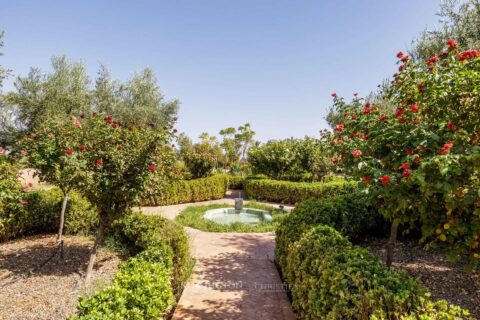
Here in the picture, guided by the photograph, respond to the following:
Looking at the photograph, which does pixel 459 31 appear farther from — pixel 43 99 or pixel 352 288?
pixel 43 99

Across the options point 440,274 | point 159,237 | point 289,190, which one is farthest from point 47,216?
point 289,190

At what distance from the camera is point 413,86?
4371mm

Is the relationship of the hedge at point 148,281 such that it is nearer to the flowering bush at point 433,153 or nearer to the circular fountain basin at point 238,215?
the flowering bush at point 433,153

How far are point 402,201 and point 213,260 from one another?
5797 millimetres

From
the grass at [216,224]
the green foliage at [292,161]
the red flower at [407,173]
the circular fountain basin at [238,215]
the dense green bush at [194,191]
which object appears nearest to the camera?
the red flower at [407,173]

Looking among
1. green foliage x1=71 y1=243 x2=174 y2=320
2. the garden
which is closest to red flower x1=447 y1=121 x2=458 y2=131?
the garden

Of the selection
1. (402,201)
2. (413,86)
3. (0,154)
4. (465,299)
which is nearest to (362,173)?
(402,201)

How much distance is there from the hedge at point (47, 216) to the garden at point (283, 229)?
0.04m

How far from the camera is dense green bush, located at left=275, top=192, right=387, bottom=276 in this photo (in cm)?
610

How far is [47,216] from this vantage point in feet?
29.6

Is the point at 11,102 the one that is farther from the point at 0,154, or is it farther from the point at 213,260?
the point at 213,260

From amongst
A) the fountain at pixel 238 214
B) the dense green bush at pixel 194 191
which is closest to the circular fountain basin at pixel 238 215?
the fountain at pixel 238 214

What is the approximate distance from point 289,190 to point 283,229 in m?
10.1

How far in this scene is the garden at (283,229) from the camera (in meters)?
3.10
